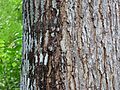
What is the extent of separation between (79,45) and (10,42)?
3.48 m

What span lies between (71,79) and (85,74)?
0.24ft

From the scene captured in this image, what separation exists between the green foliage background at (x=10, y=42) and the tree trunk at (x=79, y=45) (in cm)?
299

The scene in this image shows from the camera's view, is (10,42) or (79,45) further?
(10,42)

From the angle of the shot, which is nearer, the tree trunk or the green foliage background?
the tree trunk

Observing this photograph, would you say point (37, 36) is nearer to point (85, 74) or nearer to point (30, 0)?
point (30, 0)

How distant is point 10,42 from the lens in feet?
16.0

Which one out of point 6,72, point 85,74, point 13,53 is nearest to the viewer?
point 85,74

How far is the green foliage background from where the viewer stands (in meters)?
4.73

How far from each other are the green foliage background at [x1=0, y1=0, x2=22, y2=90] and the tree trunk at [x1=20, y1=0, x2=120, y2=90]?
2994mm

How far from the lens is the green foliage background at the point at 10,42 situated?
4.73m

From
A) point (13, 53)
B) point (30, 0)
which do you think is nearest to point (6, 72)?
point (13, 53)

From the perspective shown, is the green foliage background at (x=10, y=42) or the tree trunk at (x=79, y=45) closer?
the tree trunk at (x=79, y=45)

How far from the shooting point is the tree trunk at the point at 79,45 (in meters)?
1.50

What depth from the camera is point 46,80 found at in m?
1.53
